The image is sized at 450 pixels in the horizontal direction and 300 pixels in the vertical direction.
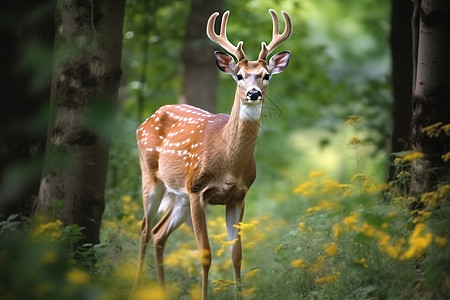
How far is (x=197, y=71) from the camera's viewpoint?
1188 centimetres

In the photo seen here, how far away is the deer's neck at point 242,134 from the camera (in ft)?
19.5

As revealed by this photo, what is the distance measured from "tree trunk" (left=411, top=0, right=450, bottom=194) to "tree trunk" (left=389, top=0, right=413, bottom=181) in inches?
118

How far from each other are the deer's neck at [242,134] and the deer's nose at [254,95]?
0.21m

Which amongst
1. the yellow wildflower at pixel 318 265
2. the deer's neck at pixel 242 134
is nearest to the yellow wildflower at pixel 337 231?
the yellow wildflower at pixel 318 265

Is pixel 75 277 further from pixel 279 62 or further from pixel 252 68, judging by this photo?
pixel 279 62

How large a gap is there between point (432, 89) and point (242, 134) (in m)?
1.53

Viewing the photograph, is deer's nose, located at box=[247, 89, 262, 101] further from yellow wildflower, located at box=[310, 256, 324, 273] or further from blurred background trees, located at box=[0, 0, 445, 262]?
yellow wildflower, located at box=[310, 256, 324, 273]

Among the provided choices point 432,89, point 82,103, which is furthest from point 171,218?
point 432,89

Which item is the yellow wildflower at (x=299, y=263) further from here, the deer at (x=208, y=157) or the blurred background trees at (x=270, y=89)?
the blurred background trees at (x=270, y=89)

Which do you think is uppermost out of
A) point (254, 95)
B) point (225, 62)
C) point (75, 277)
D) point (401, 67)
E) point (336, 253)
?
point (401, 67)

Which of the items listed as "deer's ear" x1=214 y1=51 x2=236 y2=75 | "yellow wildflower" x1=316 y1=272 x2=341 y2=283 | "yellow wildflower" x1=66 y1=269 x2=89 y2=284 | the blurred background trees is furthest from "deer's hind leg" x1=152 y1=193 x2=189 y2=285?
"yellow wildflower" x1=66 y1=269 x2=89 y2=284

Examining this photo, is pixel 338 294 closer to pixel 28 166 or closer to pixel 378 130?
pixel 28 166

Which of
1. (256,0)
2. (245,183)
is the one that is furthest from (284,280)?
(256,0)

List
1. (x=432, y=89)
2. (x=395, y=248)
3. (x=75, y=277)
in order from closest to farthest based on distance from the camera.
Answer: (x=75, y=277) < (x=395, y=248) < (x=432, y=89)
